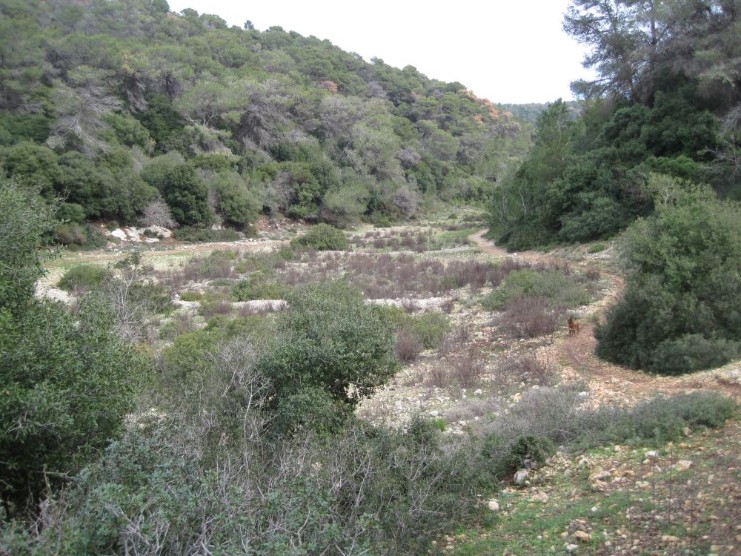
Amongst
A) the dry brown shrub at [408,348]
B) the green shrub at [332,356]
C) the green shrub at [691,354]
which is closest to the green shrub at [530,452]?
the green shrub at [332,356]

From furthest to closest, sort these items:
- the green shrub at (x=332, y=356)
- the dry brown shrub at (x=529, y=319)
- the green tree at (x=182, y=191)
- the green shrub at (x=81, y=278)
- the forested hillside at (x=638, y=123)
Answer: the green tree at (x=182, y=191) < the forested hillside at (x=638, y=123) < the green shrub at (x=81, y=278) < the dry brown shrub at (x=529, y=319) < the green shrub at (x=332, y=356)

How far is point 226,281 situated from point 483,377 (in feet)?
45.7

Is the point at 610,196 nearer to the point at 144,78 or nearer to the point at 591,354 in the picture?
the point at 591,354

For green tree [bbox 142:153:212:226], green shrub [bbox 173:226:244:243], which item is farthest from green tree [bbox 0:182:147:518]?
green tree [bbox 142:153:212:226]

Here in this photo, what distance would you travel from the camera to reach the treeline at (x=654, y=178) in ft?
33.6

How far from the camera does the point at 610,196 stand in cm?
2573

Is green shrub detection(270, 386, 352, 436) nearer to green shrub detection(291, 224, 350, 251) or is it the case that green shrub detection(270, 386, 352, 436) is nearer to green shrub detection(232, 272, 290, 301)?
green shrub detection(232, 272, 290, 301)

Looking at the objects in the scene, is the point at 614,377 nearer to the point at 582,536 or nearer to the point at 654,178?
the point at 582,536

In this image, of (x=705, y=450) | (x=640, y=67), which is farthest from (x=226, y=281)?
(x=640, y=67)

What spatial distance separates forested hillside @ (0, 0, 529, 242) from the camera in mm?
35781

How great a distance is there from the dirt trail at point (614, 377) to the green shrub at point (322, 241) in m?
20.7

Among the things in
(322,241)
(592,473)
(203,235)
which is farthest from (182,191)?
(592,473)

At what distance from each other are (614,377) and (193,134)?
44.1m

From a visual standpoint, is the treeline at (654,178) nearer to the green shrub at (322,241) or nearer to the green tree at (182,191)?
the green shrub at (322,241)
